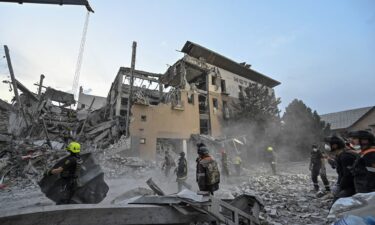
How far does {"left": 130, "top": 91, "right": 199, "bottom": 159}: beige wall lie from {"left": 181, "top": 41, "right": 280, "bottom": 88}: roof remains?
5.17 meters

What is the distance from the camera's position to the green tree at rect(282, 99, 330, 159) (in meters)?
22.2

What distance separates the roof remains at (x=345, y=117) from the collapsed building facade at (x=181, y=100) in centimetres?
1575

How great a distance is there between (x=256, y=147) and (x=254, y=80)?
1097 cm

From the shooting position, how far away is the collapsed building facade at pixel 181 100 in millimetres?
15797

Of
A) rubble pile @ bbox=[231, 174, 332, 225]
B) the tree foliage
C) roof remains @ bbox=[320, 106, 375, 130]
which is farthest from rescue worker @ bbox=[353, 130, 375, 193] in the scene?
roof remains @ bbox=[320, 106, 375, 130]

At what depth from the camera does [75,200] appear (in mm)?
3961

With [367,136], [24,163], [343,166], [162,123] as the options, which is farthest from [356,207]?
[162,123]

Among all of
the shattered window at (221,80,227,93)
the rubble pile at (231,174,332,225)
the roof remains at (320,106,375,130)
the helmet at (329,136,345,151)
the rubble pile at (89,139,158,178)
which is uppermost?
the shattered window at (221,80,227,93)

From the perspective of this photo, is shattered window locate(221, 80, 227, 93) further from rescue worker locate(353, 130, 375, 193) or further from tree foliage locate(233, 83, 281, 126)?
rescue worker locate(353, 130, 375, 193)

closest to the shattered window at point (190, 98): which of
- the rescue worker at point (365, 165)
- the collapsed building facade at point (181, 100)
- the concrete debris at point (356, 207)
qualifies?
the collapsed building facade at point (181, 100)

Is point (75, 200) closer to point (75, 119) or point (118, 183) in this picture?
point (118, 183)

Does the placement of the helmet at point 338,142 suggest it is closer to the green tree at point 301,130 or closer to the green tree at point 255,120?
the green tree at point 255,120

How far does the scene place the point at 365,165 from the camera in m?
3.00

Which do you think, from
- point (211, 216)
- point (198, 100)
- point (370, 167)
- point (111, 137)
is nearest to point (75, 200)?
point (211, 216)
